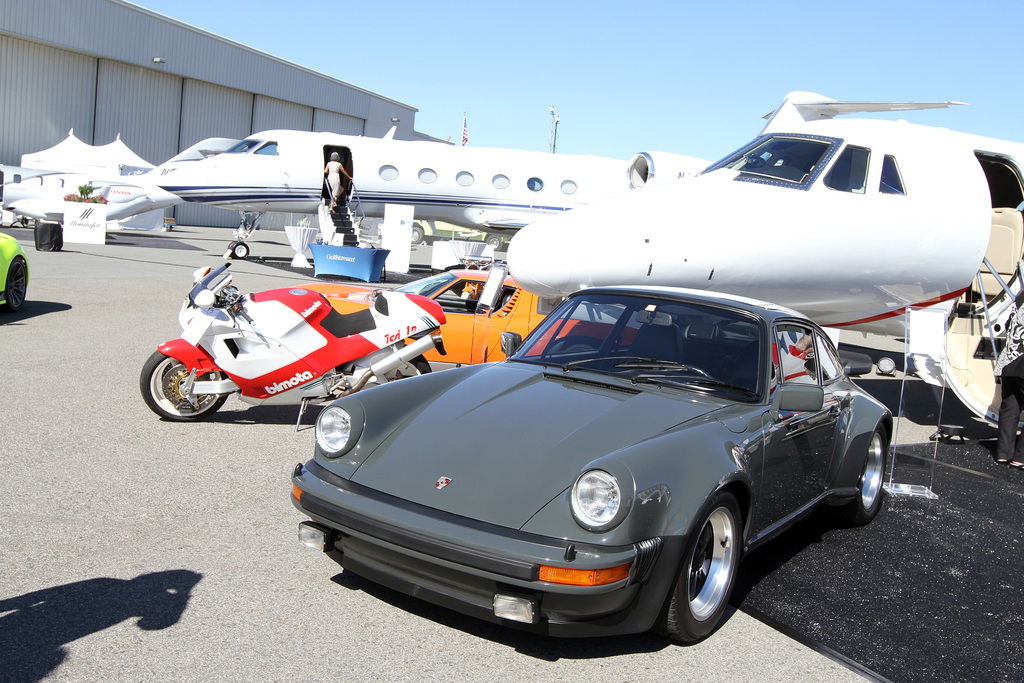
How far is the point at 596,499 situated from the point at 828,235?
508 centimetres

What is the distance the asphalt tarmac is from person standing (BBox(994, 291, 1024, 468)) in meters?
0.87

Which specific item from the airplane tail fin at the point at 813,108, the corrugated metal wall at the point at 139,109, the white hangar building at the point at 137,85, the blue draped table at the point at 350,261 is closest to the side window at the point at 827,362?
the airplane tail fin at the point at 813,108

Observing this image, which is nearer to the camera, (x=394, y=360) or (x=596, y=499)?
(x=596, y=499)

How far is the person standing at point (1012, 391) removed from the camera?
287 inches

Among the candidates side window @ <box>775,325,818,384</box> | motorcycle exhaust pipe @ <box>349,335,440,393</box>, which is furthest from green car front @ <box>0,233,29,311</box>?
side window @ <box>775,325,818,384</box>

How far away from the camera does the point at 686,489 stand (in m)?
3.32

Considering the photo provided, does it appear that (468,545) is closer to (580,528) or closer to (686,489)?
(580,528)

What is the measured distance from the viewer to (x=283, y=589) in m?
3.74

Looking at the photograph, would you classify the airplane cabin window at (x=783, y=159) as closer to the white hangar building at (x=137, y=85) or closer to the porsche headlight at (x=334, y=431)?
the porsche headlight at (x=334, y=431)

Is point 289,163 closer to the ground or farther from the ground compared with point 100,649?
farther from the ground

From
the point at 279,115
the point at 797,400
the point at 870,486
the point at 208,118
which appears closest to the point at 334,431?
the point at 797,400

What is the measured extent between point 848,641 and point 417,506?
2.02m

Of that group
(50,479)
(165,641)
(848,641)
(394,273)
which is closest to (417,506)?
(165,641)

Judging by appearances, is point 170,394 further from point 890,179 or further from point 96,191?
point 96,191
